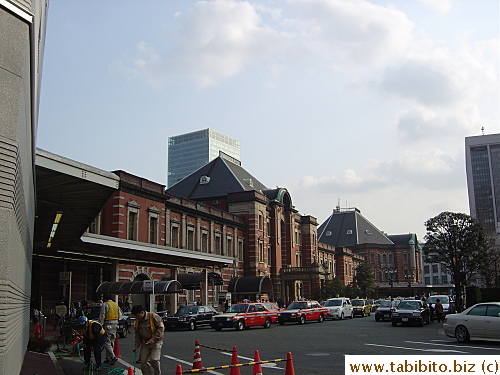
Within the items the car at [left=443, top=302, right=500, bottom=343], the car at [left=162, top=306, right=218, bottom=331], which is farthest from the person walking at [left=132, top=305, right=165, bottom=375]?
the car at [left=162, top=306, right=218, bottom=331]

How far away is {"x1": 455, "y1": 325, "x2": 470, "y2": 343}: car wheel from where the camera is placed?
19.2 meters

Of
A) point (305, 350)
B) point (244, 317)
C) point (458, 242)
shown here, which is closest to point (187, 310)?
point (244, 317)

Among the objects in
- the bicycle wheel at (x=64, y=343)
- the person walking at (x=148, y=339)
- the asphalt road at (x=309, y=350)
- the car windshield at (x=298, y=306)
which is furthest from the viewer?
the car windshield at (x=298, y=306)

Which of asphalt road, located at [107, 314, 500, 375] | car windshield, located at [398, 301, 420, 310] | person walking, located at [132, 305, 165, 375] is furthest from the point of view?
car windshield, located at [398, 301, 420, 310]

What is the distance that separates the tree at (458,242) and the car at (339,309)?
7.52m

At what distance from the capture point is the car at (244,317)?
2881 cm

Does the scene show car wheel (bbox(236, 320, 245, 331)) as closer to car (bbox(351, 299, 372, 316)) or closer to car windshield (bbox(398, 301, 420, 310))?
car windshield (bbox(398, 301, 420, 310))

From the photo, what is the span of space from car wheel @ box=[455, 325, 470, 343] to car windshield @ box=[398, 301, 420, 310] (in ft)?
41.4

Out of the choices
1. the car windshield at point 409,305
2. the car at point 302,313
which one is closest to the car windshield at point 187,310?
the car at point 302,313

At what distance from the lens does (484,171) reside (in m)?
160

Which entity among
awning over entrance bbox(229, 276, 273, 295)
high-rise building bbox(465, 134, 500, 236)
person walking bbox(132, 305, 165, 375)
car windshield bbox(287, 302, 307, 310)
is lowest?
car windshield bbox(287, 302, 307, 310)

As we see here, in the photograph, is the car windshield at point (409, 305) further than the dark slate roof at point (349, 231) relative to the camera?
No

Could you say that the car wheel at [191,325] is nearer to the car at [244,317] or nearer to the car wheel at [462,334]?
the car at [244,317]

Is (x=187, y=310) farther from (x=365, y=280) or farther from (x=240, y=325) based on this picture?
(x=365, y=280)
